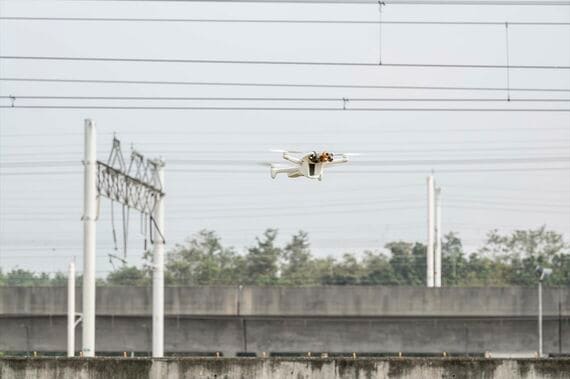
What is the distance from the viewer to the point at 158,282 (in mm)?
40000

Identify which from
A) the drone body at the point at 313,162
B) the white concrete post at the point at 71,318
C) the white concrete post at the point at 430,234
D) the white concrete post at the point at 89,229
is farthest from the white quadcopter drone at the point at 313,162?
the white concrete post at the point at 430,234

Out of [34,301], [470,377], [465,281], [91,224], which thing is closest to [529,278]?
[465,281]

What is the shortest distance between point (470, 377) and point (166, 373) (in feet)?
16.4

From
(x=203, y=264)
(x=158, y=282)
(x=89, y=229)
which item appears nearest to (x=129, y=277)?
(x=203, y=264)

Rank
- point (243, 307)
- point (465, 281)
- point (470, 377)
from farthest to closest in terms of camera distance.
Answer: point (465, 281) → point (243, 307) → point (470, 377)

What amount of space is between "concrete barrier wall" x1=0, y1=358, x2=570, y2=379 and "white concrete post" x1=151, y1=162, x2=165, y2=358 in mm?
17794

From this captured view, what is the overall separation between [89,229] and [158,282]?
6.79 metres

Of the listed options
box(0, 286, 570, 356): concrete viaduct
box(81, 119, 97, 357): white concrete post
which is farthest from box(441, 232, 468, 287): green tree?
box(81, 119, 97, 357): white concrete post

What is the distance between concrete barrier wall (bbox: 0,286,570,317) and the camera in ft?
162

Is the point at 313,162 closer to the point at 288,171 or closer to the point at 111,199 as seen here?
the point at 288,171

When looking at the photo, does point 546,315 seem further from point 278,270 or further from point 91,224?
point 278,270

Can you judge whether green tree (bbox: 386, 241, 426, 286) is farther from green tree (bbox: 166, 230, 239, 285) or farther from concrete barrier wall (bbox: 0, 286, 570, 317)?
concrete barrier wall (bbox: 0, 286, 570, 317)

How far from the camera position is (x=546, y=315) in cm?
4972

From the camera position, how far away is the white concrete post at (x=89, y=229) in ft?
110
